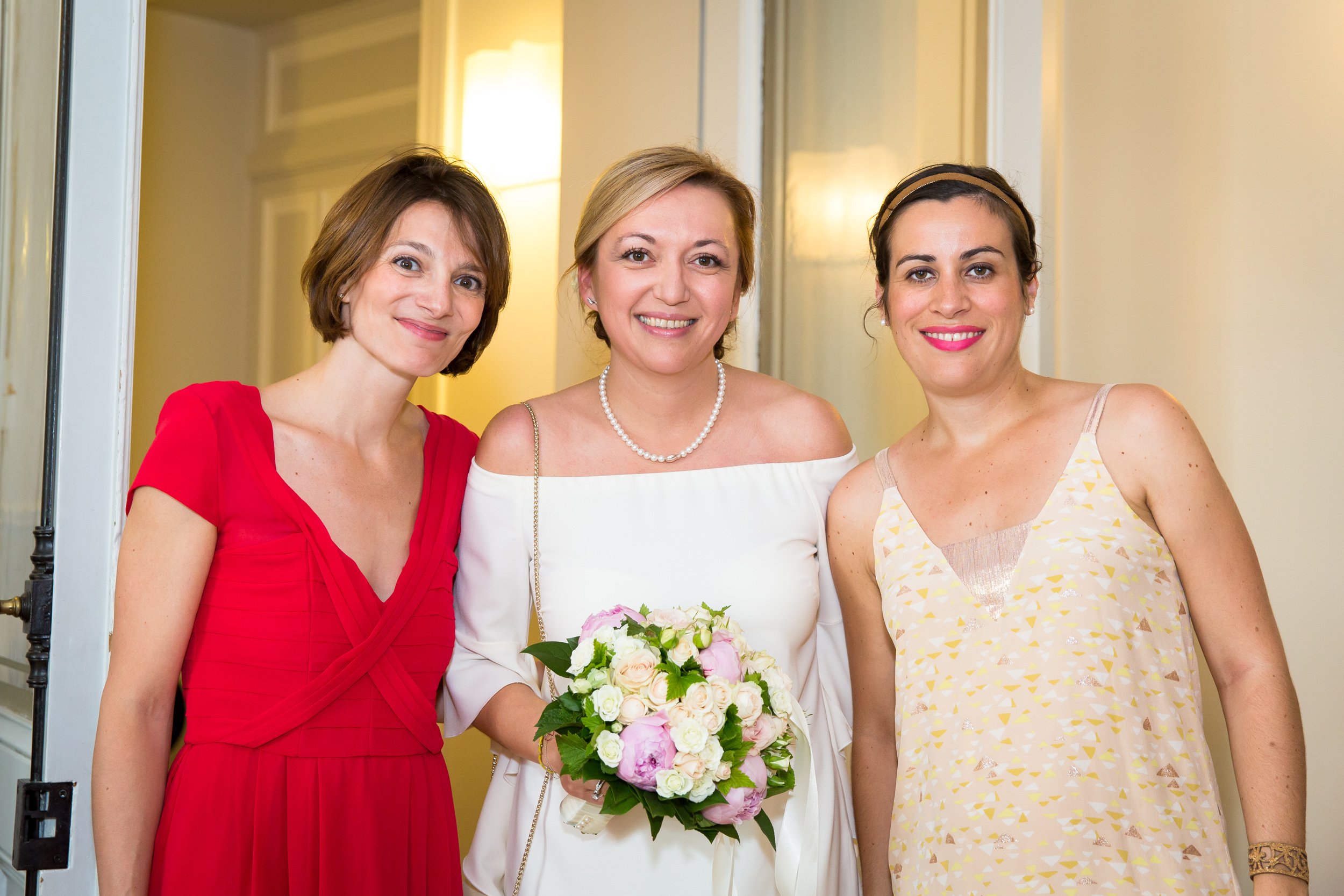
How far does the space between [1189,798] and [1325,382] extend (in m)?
1.29

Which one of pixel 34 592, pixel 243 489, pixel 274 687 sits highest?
pixel 243 489

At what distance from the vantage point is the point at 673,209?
2.17 m

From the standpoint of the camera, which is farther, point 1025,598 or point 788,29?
point 788,29

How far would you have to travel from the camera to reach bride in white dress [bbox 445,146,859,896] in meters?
2.08

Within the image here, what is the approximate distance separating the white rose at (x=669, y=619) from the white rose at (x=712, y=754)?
0.20 meters

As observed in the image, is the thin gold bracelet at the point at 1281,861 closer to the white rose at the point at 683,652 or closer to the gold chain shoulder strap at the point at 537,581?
the white rose at the point at 683,652

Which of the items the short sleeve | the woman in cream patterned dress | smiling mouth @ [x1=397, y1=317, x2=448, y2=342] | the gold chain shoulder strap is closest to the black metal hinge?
the short sleeve

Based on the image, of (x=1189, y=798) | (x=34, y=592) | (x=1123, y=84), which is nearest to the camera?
(x=1189, y=798)

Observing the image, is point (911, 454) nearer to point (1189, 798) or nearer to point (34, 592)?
point (1189, 798)

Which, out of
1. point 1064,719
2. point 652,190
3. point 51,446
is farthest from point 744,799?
point 51,446

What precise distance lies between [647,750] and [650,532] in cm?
62

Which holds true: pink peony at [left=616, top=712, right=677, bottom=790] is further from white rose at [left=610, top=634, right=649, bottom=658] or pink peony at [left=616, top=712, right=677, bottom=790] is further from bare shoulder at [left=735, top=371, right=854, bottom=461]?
bare shoulder at [left=735, top=371, right=854, bottom=461]

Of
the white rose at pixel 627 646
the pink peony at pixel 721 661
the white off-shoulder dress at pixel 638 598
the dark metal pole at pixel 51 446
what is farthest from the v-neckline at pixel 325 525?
the pink peony at pixel 721 661

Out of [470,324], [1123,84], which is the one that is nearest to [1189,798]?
[470,324]
